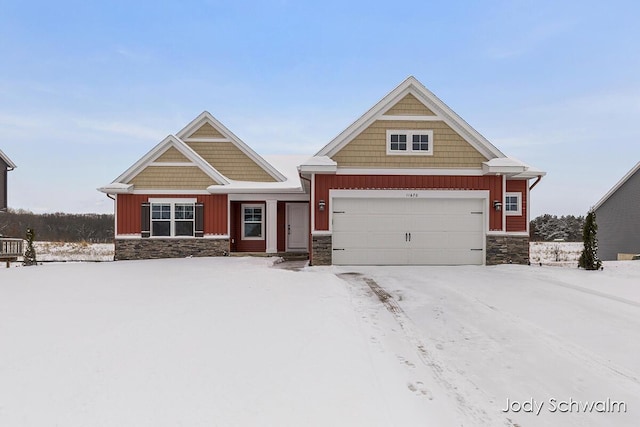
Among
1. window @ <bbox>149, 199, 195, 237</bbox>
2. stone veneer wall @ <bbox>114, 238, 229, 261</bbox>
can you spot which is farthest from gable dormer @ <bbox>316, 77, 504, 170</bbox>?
window @ <bbox>149, 199, 195, 237</bbox>

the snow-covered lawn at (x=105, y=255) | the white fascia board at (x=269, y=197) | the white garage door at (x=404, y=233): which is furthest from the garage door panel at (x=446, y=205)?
the white fascia board at (x=269, y=197)

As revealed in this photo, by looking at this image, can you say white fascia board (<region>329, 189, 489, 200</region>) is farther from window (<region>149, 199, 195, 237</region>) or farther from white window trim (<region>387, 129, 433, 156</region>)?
window (<region>149, 199, 195, 237</region>)

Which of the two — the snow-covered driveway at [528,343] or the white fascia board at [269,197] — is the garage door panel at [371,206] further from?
the snow-covered driveway at [528,343]

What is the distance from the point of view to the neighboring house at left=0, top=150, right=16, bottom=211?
82.5 ft

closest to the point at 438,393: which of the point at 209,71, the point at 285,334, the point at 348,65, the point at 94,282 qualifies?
the point at 285,334

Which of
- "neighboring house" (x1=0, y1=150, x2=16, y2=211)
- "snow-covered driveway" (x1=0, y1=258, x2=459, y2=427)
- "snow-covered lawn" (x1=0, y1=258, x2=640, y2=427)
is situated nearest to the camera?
"snow-covered driveway" (x1=0, y1=258, x2=459, y2=427)

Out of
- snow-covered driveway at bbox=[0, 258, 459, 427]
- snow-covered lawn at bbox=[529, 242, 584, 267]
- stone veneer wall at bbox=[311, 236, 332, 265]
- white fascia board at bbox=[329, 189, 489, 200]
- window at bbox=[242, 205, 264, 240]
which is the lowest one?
snow-covered lawn at bbox=[529, 242, 584, 267]

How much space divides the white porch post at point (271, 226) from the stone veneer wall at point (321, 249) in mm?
4166

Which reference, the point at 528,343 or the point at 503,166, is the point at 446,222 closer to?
the point at 503,166

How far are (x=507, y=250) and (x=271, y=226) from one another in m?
9.18

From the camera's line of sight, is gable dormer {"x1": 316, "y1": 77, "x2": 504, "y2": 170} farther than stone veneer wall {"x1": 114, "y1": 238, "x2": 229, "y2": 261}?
No

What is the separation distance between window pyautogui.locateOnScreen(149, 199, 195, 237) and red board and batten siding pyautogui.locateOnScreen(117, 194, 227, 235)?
0.34 metres

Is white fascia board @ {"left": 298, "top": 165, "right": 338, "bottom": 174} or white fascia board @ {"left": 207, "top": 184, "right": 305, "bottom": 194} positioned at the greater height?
white fascia board @ {"left": 298, "top": 165, "right": 338, "bottom": 174}

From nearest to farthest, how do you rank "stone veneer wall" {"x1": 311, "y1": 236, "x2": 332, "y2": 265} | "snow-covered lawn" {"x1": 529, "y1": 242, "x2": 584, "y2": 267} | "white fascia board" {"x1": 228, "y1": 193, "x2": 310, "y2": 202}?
"stone veneer wall" {"x1": 311, "y1": 236, "x2": 332, "y2": 265} < "white fascia board" {"x1": 228, "y1": 193, "x2": 310, "y2": 202} < "snow-covered lawn" {"x1": 529, "y1": 242, "x2": 584, "y2": 267}
